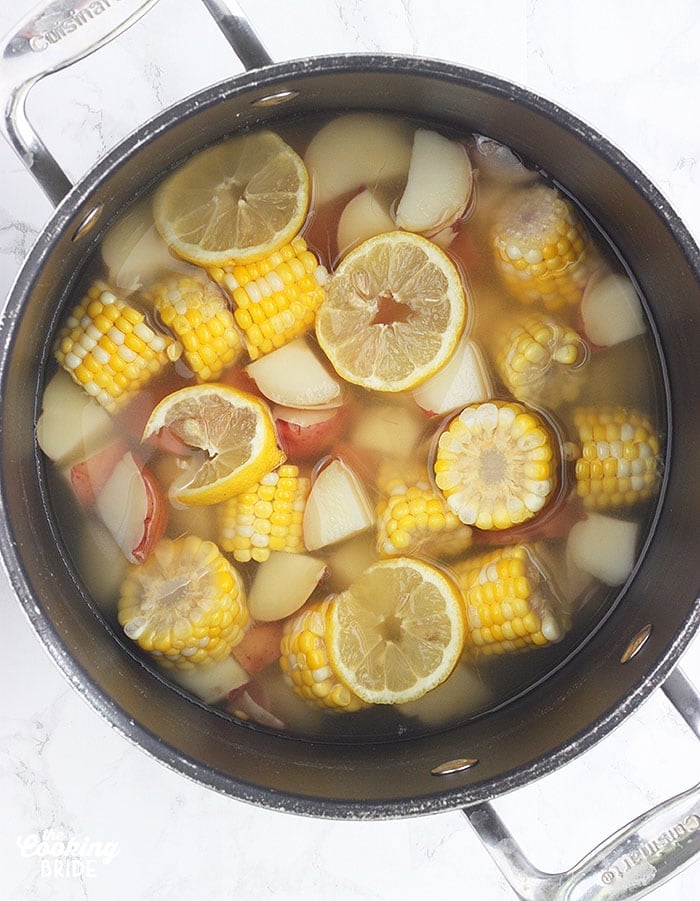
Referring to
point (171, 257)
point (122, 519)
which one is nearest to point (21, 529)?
point (122, 519)

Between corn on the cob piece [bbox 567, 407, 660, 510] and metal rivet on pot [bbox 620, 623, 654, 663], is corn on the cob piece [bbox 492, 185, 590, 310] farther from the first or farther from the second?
metal rivet on pot [bbox 620, 623, 654, 663]

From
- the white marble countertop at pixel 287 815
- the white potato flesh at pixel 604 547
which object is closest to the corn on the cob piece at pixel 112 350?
the white marble countertop at pixel 287 815

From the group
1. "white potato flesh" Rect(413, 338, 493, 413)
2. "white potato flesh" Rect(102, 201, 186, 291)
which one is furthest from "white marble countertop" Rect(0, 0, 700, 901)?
"white potato flesh" Rect(413, 338, 493, 413)

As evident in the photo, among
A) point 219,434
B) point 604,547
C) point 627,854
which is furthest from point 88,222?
point 627,854

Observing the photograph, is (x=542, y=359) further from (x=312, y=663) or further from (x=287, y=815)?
(x=287, y=815)

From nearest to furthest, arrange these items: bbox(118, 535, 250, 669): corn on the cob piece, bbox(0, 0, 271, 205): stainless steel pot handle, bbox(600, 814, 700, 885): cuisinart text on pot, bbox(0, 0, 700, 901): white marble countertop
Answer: bbox(0, 0, 271, 205): stainless steel pot handle, bbox(600, 814, 700, 885): cuisinart text on pot, bbox(118, 535, 250, 669): corn on the cob piece, bbox(0, 0, 700, 901): white marble countertop
